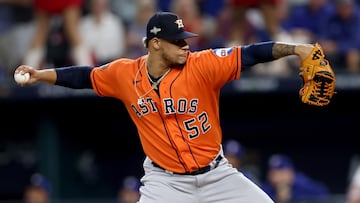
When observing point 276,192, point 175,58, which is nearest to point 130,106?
point 175,58

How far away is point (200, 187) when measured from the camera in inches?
262

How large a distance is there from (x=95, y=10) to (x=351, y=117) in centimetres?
281

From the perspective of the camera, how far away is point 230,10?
34.2ft

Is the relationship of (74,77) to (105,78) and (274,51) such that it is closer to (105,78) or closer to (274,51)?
(105,78)

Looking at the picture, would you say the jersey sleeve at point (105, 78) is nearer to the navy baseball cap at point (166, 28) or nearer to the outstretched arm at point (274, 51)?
the navy baseball cap at point (166, 28)

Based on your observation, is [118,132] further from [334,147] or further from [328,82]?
[328,82]

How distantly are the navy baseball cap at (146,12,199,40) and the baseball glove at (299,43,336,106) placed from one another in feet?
2.43

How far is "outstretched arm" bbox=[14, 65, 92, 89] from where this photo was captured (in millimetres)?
6816

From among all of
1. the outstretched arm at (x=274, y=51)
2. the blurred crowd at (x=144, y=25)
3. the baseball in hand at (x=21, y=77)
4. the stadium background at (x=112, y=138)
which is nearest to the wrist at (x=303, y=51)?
the outstretched arm at (x=274, y=51)

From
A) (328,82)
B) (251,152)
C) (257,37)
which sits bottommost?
(251,152)

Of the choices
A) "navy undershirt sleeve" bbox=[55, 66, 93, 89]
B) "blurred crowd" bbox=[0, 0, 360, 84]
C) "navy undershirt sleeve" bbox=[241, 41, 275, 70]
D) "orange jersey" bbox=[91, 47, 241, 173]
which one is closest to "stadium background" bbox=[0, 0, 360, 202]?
"blurred crowd" bbox=[0, 0, 360, 84]

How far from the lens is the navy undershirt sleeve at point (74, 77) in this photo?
6.88m

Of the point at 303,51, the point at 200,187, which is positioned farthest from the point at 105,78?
the point at 303,51

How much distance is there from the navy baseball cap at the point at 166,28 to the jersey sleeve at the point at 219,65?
0.55ft
